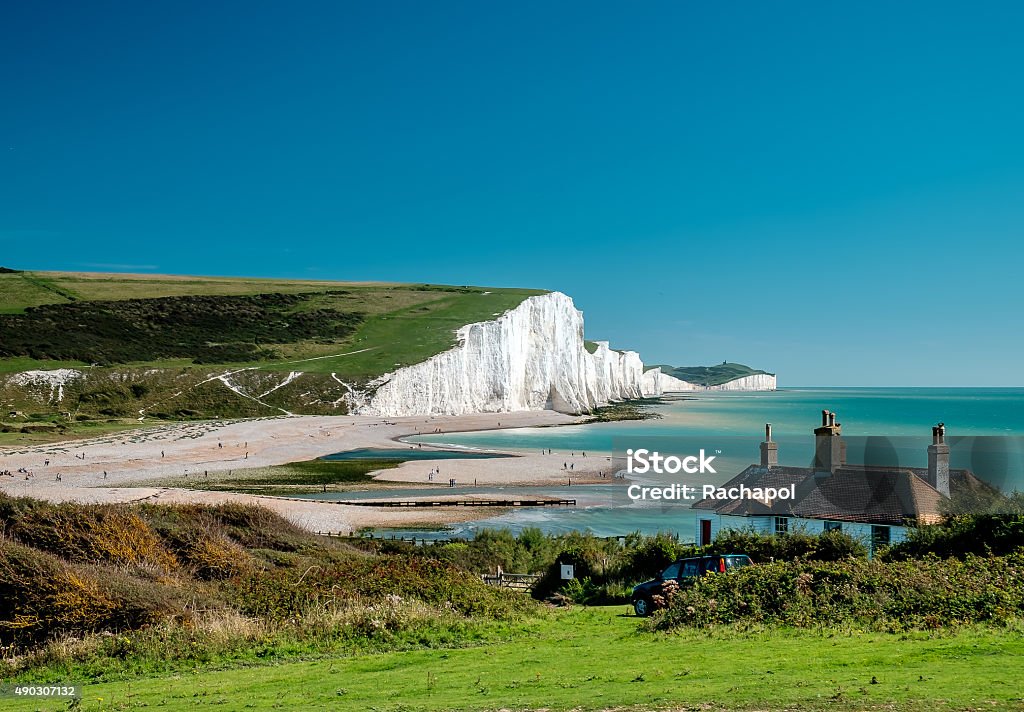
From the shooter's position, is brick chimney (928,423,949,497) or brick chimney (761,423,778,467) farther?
brick chimney (761,423,778,467)

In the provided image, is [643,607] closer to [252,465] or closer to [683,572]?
[683,572]

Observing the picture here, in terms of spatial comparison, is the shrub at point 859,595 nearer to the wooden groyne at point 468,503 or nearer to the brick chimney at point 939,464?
the brick chimney at point 939,464

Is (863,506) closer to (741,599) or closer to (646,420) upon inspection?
(741,599)

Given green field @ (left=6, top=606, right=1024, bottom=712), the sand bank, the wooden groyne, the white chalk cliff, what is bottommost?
the wooden groyne

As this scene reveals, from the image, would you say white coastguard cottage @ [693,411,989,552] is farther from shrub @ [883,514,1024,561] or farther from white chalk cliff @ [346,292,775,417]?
white chalk cliff @ [346,292,775,417]

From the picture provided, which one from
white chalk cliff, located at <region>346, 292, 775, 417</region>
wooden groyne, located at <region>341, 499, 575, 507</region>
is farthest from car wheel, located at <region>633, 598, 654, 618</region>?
white chalk cliff, located at <region>346, 292, 775, 417</region>

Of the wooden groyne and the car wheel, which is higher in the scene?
the car wheel

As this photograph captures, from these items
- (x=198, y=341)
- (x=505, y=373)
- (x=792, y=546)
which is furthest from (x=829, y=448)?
(x=198, y=341)
